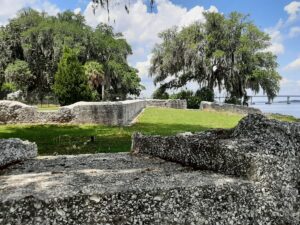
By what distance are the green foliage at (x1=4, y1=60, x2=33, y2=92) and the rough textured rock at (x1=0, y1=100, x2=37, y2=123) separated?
72.9 ft

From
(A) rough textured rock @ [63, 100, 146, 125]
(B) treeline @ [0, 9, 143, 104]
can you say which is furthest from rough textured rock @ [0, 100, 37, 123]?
(B) treeline @ [0, 9, 143, 104]

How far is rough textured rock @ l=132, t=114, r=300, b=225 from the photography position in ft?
9.46

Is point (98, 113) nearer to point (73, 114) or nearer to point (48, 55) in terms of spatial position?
point (73, 114)

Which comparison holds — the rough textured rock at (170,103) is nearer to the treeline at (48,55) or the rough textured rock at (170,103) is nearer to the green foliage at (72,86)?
the treeline at (48,55)

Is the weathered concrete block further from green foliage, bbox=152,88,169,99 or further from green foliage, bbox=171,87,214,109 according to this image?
green foliage, bbox=152,88,169,99

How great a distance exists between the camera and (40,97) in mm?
41500

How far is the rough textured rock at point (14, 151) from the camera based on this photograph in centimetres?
433

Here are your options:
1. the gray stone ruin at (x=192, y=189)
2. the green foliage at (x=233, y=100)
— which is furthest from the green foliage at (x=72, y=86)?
the gray stone ruin at (x=192, y=189)

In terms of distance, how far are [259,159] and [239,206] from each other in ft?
1.28

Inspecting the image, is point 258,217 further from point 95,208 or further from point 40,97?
point 40,97

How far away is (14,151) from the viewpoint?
457 centimetres

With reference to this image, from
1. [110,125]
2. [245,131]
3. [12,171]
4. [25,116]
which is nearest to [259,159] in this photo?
[245,131]

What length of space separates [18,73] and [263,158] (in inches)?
1483

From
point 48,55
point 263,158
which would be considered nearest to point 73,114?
point 263,158
